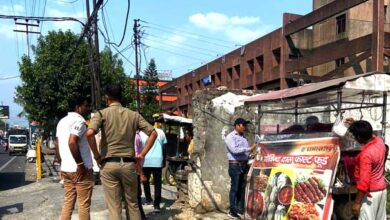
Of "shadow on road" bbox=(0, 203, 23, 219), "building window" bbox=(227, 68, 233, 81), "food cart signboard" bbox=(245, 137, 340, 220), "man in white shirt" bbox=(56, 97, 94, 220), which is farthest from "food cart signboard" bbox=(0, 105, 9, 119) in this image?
"food cart signboard" bbox=(245, 137, 340, 220)

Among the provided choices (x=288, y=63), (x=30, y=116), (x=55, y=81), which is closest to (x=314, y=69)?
(x=288, y=63)

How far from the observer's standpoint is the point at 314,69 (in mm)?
31219

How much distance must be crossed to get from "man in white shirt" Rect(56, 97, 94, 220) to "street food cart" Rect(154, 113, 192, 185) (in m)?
2.94

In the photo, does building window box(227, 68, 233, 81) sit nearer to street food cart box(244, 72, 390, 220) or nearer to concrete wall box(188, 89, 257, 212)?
concrete wall box(188, 89, 257, 212)

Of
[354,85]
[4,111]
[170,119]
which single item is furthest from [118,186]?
[4,111]

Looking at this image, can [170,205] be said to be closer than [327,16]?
Yes

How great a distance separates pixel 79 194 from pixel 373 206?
3556 millimetres

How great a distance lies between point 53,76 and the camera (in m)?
26.0

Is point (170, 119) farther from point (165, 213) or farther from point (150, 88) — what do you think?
point (150, 88)

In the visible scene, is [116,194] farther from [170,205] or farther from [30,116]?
[30,116]

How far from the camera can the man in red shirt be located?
4777 millimetres

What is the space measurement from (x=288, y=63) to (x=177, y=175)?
74.1 feet

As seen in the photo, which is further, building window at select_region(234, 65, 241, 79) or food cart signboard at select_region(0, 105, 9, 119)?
food cart signboard at select_region(0, 105, 9, 119)

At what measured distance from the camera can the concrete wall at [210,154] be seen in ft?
26.9
